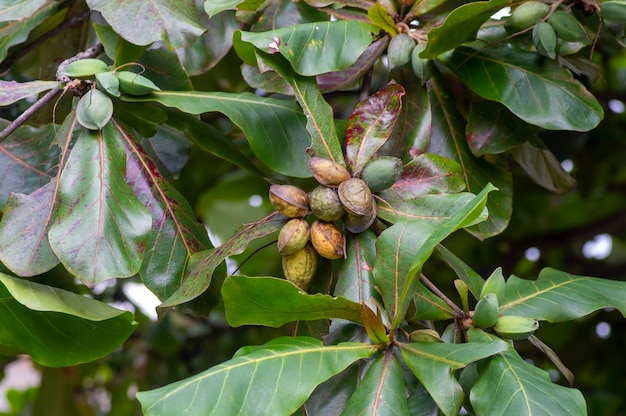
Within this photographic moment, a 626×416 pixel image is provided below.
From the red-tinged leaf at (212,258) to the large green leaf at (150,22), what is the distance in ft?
0.85

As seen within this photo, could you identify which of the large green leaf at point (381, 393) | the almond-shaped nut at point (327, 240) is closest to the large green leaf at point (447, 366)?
the large green leaf at point (381, 393)

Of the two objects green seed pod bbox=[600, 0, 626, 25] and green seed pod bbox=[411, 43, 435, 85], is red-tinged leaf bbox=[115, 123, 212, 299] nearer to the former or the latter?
green seed pod bbox=[411, 43, 435, 85]

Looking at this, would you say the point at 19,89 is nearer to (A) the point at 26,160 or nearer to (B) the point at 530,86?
(A) the point at 26,160

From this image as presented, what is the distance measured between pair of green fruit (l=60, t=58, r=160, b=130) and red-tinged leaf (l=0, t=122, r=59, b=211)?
0.15 m

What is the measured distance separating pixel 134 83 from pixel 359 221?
0.32m

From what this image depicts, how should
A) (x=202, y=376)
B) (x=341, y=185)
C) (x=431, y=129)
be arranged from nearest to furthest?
(x=202, y=376) → (x=341, y=185) → (x=431, y=129)

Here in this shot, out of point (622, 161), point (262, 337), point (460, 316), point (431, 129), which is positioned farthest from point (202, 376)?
point (622, 161)

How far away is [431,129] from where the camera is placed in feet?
3.63

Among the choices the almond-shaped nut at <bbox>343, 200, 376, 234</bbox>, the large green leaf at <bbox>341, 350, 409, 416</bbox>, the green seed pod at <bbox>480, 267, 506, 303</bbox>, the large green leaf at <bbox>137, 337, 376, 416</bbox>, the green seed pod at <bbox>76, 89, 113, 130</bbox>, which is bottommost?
the large green leaf at <bbox>341, 350, 409, 416</bbox>

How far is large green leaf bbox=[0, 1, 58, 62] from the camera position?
119 cm

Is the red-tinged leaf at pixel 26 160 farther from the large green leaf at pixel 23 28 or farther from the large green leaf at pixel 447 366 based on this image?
the large green leaf at pixel 447 366

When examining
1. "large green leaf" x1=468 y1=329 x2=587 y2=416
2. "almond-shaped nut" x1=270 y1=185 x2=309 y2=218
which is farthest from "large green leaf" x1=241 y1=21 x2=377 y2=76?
"large green leaf" x1=468 y1=329 x2=587 y2=416

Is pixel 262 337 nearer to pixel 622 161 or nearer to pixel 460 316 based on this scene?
pixel 622 161

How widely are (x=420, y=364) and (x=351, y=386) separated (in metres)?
0.09
